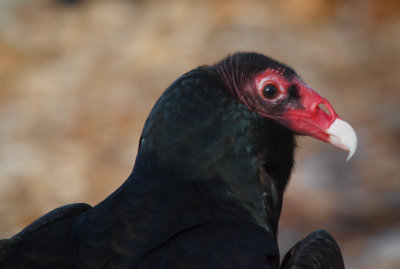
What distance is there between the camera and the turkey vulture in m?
2.45

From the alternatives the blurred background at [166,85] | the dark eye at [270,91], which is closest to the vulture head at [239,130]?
the dark eye at [270,91]

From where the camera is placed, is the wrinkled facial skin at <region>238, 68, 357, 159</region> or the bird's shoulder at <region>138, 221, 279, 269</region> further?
the wrinkled facial skin at <region>238, 68, 357, 159</region>

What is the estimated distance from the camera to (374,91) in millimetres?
7270

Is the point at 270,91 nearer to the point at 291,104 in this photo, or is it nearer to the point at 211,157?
the point at 291,104

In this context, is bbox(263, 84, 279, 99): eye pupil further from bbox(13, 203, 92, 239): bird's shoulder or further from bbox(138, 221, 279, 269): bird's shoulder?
bbox(13, 203, 92, 239): bird's shoulder

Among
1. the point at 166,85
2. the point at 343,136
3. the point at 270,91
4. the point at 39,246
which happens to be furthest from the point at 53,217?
the point at 166,85

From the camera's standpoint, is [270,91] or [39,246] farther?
[270,91]

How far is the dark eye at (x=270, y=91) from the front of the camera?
292 cm

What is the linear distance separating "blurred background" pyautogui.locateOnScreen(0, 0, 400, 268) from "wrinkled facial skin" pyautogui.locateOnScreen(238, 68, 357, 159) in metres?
2.50

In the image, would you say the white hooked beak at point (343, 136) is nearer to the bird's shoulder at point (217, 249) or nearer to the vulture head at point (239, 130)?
the vulture head at point (239, 130)

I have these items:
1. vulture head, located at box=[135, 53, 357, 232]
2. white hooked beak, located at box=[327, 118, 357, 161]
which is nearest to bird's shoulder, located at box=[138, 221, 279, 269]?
vulture head, located at box=[135, 53, 357, 232]

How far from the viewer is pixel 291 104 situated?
2920 mm

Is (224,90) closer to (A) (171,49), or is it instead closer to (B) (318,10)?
(A) (171,49)

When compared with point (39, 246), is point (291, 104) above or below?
above
